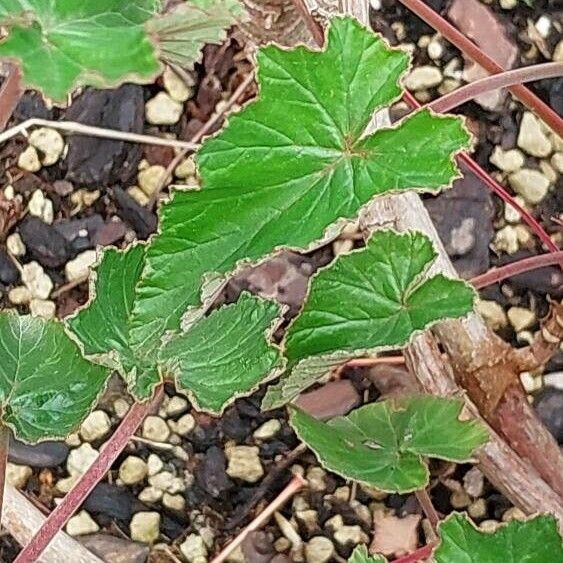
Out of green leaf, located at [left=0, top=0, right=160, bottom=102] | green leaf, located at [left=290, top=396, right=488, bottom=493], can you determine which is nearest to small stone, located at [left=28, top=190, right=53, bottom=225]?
green leaf, located at [left=290, top=396, right=488, bottom=493]

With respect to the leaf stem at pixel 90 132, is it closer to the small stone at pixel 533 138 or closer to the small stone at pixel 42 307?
the small stone at pixel 42 307

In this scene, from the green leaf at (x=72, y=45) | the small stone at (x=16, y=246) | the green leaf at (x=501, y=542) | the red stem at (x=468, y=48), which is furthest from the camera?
the small stone at (x=16, y=246)

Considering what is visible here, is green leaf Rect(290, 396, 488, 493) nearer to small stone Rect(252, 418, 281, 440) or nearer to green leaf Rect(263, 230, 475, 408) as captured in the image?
green leaf Rect(263, 230, 475, 408)

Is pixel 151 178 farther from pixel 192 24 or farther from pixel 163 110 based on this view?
pixel 192 24

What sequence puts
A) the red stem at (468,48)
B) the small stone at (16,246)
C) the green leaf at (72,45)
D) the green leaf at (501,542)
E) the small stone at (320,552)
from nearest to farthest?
the green leaf at (72,45)
the green leaf at (501,542)
the red stem at (468,48)
the small stone at (320,552)
the small stone at (16,246)

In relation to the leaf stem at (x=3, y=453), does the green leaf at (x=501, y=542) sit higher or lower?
lower

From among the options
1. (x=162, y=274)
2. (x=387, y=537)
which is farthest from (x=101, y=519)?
(x=162, y=274)

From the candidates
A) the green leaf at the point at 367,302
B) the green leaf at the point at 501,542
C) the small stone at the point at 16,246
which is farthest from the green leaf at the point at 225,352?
the small stone at the point at 16,246

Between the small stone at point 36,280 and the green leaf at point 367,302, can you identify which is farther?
the small stone at point 36,280
